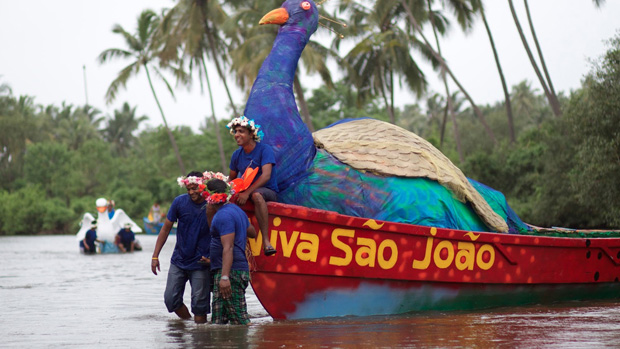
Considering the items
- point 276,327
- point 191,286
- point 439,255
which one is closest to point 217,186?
point 191,286

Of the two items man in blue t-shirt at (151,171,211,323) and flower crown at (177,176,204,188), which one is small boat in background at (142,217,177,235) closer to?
man in blue t-shirt at (151,171,211,323)

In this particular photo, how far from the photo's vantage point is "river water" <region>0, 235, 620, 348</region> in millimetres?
6352

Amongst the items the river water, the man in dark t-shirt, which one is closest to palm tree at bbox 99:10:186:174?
the man in dark t-shirt

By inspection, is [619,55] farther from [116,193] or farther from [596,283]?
[116,193]

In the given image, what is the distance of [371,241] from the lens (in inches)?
321

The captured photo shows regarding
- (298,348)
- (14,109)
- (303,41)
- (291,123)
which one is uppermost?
(14,109)

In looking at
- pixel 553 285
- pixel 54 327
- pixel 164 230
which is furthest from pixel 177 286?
pixel 553 285

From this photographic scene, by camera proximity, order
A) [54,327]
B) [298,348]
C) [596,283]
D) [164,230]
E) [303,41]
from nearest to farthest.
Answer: [298,348] < [54,327] < [164,230] < [303,41] < [596,283]

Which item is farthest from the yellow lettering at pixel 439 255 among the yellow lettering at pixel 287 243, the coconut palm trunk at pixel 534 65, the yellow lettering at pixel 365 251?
the coconut palm trunk at pixel 534 65

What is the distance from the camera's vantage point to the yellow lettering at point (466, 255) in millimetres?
8766

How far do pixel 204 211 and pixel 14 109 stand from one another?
55.7m

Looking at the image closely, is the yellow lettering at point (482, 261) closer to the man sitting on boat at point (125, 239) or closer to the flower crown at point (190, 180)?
the flower crown at point (190, 180)

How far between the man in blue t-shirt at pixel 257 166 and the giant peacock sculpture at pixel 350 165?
1.74ft

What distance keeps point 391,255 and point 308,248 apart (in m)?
0.90
